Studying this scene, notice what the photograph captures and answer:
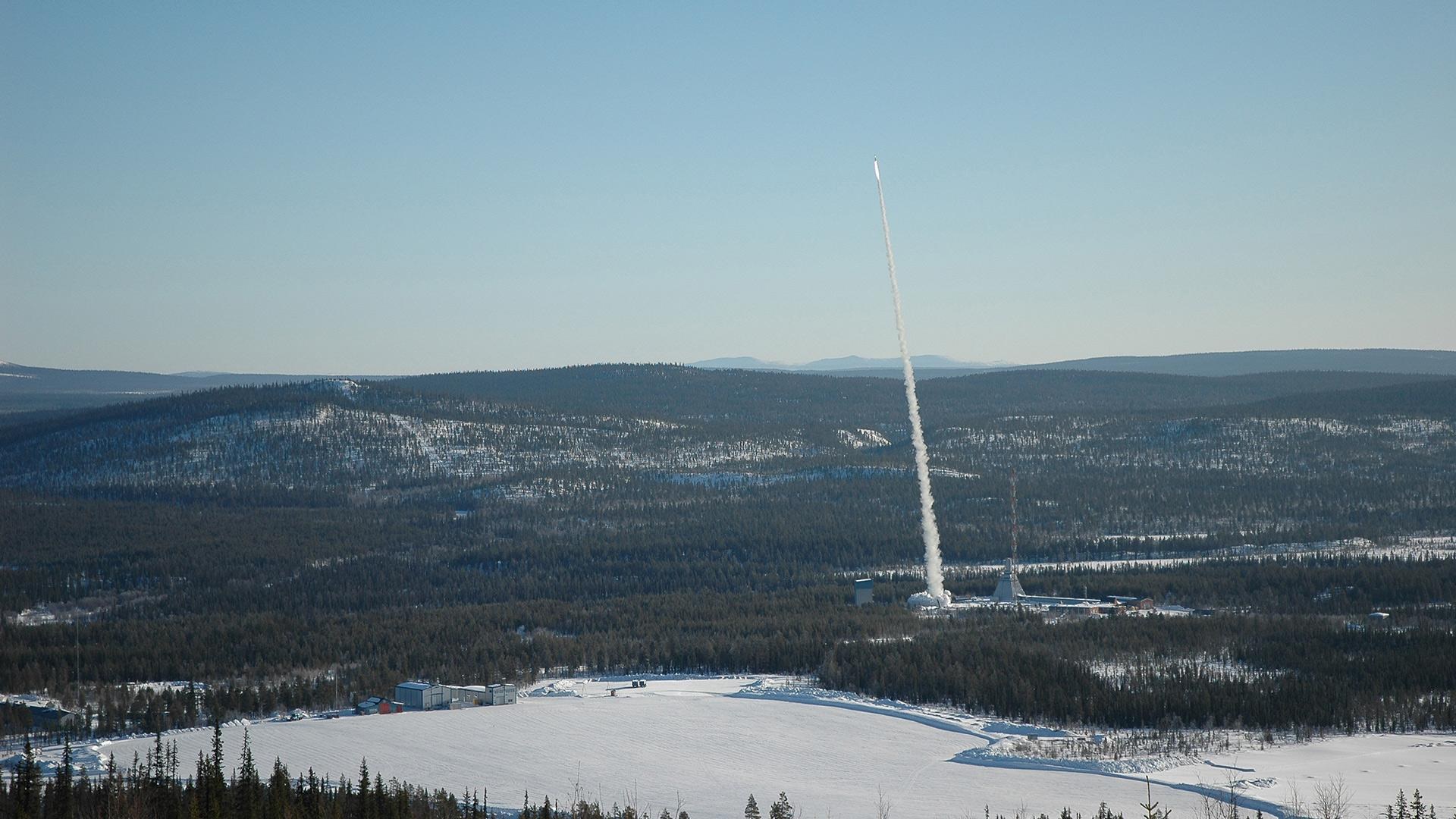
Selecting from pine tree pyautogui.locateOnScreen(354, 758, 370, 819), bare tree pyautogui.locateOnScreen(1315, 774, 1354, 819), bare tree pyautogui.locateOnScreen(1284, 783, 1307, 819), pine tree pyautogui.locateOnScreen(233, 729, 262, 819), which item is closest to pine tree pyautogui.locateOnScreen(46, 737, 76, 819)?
pine tree pyautogui.locateOnScreen(233, 729, 262, 819)

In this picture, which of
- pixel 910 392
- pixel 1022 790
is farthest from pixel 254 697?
pixel 910 392

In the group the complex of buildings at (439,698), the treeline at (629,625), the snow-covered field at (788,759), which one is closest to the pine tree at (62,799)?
Result: the snow-covered field at (788,759)

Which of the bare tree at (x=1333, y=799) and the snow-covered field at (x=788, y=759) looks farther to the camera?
the snow-covered field at (x=788, y=759)

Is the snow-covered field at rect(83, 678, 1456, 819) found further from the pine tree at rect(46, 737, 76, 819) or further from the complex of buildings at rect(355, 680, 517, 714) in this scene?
the pine tree at rect(46, 737, 76, 819)

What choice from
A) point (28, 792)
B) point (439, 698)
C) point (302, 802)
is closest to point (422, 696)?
point (439, 698)

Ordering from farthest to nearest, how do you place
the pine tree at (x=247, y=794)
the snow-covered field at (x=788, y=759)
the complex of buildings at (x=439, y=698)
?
the complex of buildings at (x=439, y=698) < the snow-covered field at (x=788, y=759) < the pine tree at (x=247, y=794)

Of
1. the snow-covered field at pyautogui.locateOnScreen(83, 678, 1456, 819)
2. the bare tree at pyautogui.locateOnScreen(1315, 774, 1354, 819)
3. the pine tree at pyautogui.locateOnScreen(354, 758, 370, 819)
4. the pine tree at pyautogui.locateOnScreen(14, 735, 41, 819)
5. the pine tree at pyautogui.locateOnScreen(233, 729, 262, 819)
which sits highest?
the pine tree at pyautogui.locateOnScreen(14, 735, 41, 819)

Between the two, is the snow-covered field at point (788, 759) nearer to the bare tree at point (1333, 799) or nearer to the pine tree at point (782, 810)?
the bare tree at point (1333, 799)

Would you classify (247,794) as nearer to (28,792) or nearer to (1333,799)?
(28,792)
